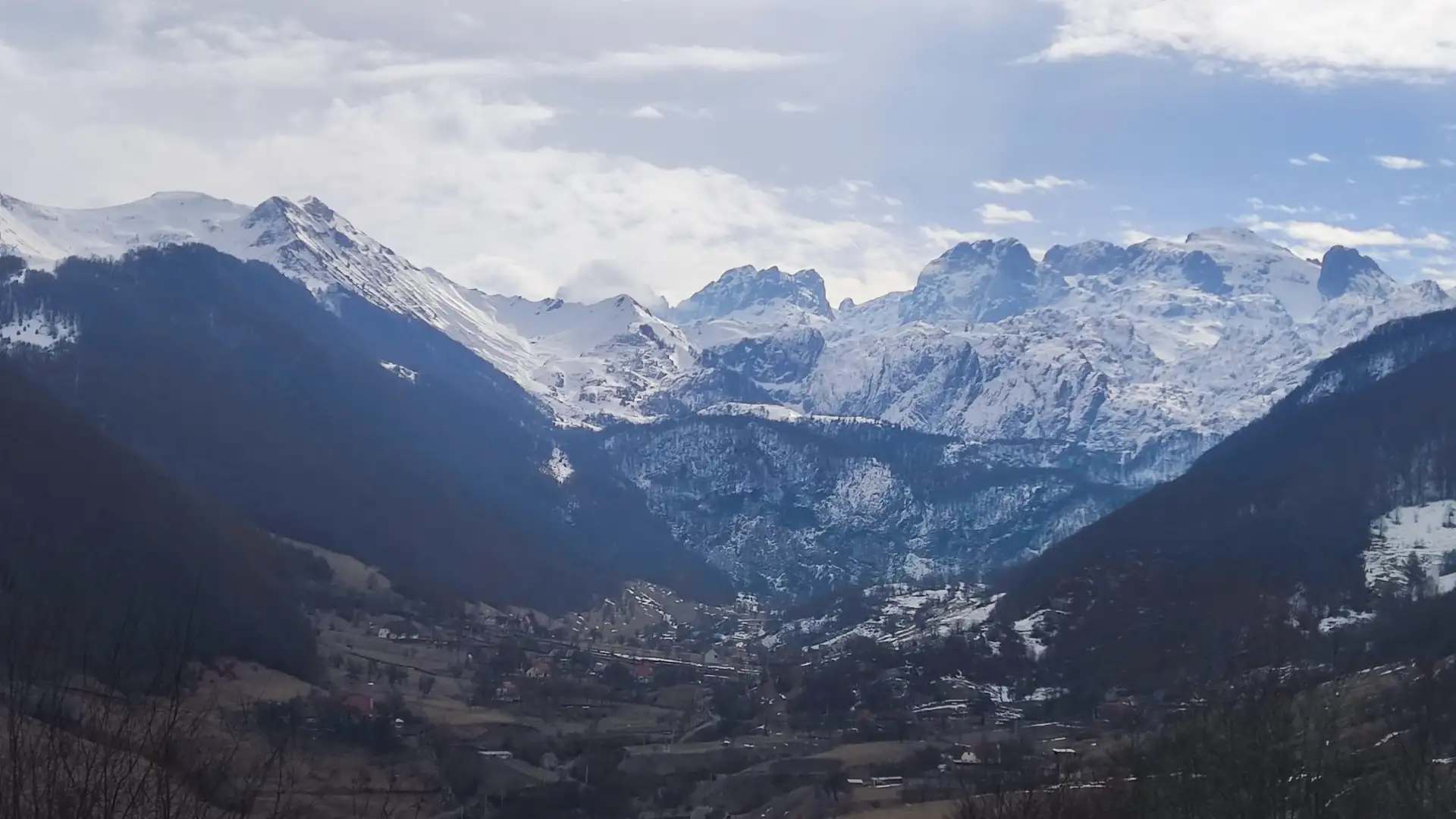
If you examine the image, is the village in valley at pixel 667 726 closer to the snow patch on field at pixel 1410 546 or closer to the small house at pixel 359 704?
the small house at pixel 359 704

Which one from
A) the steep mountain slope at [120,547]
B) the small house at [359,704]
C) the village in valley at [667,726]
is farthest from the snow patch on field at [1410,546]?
the steep mountain slope at [120,547]

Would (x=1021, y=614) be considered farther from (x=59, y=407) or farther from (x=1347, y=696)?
(x=59, y=407)

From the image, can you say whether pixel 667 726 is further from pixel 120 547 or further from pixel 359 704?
pixel 120 547

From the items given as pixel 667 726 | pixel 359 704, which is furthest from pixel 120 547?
pixel 667 726

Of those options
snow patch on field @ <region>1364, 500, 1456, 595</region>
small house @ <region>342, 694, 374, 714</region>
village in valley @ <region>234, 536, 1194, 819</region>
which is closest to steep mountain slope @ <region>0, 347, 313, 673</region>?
village in valley @ <region>234, 536, 1194, 819</region>

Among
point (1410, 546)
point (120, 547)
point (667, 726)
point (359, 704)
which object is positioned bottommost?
point (667, 726)

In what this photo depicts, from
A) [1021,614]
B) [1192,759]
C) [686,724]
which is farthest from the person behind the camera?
[1021,614]

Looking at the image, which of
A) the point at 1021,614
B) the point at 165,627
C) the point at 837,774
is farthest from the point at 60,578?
the point at 1021,614

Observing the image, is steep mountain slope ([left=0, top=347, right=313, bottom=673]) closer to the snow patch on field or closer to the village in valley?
the village in valley
